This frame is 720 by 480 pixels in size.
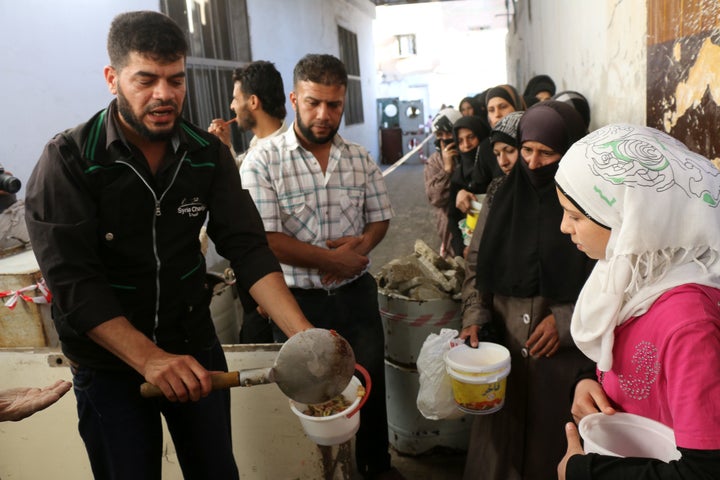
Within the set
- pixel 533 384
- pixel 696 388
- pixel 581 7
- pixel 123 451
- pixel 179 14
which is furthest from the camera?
pixel 179 14

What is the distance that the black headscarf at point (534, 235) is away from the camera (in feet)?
7.02

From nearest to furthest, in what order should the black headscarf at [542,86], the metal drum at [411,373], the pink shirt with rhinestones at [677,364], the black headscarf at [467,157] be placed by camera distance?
the pink shirt with rhinestones at [677,364] < the metal drum at [411,373] < the black headscarf at [467,157] < the black headscarf at [542,86]

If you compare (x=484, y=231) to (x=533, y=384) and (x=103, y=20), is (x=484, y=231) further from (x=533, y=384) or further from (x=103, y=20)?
(x=103, y=20)

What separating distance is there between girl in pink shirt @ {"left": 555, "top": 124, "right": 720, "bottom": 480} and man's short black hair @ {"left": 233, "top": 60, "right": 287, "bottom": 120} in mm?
2401

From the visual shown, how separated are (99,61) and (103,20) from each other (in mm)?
336

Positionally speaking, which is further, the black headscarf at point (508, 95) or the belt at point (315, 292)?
the black headscarf at point (508, 95)

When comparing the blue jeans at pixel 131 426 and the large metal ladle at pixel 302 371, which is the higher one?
the large metal ladle at pixel 302 371

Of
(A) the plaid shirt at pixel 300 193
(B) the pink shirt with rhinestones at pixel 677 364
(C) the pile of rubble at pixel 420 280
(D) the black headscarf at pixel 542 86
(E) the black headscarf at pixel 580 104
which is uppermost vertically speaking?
(D) the black headscarf at pixel 542 86

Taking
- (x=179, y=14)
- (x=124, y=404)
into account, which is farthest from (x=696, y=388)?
(x=179, y=14)

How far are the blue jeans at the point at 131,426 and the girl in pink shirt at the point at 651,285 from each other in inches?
42.8

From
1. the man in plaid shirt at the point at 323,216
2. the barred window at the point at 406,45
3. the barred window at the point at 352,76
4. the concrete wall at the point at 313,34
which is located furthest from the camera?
the barred window at the point at 406,45

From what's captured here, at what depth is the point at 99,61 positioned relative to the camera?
4.42 meters

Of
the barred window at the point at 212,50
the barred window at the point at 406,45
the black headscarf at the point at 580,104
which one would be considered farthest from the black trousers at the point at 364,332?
the barred window at the point at 406,45

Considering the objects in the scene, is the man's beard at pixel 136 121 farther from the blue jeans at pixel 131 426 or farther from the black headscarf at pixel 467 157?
the black headscarf at pixel 467 157
